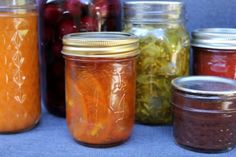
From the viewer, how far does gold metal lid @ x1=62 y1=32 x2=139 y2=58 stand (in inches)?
17.8

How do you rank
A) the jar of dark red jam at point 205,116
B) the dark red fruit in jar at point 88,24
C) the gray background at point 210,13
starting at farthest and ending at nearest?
the gray background at point 210,13, the dark red fruit in jar at point 88,24, the jar of dark red jam at point 205,116

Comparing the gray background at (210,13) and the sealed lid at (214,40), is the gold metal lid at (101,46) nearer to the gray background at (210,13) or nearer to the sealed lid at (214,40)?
the sealed lid at (214,40)

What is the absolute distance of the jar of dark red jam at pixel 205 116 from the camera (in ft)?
1.48

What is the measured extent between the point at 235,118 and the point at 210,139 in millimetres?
39

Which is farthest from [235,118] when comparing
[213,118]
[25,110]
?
[25,110]

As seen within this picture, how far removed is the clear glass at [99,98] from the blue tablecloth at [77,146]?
0.05 ft

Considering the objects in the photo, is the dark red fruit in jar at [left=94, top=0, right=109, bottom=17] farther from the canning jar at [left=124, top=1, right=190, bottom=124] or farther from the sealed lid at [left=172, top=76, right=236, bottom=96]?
the sealed lid at [left=172, top=76, right=236, bottom=96]

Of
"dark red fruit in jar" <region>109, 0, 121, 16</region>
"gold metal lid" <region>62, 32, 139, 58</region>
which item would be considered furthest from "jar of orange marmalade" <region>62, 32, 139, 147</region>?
"dark red fruit in jar" <region>109, 0, 121, 16</region>

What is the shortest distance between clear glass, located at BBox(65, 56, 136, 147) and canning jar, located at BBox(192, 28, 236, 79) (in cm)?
13

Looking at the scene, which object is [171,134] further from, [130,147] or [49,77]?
[49,77]

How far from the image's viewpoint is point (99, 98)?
47cm

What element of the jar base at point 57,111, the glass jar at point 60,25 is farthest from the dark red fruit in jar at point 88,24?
the jar base at point 57,111

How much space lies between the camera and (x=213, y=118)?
17.8 inches

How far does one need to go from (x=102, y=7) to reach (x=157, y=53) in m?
0.10
